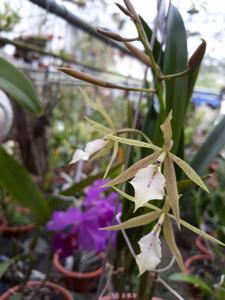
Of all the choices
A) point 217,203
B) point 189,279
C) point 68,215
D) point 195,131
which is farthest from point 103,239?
point 195,131

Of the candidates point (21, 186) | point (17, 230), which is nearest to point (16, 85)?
point (21, 186)

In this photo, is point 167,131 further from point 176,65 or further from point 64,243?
point 64,243

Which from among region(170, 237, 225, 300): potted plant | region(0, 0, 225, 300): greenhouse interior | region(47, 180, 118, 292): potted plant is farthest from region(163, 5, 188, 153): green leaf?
region(170, 237, 225, 300): potted plant

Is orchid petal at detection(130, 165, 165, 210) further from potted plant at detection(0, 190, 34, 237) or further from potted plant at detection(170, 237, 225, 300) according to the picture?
potted plant at detection(0, 190, 34, 237)

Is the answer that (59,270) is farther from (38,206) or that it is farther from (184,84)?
(184,84)

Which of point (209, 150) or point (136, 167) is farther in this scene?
point (209, 150)

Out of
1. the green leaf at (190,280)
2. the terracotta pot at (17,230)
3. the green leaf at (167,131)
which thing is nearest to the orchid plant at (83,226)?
the green leaf at (190,280)
